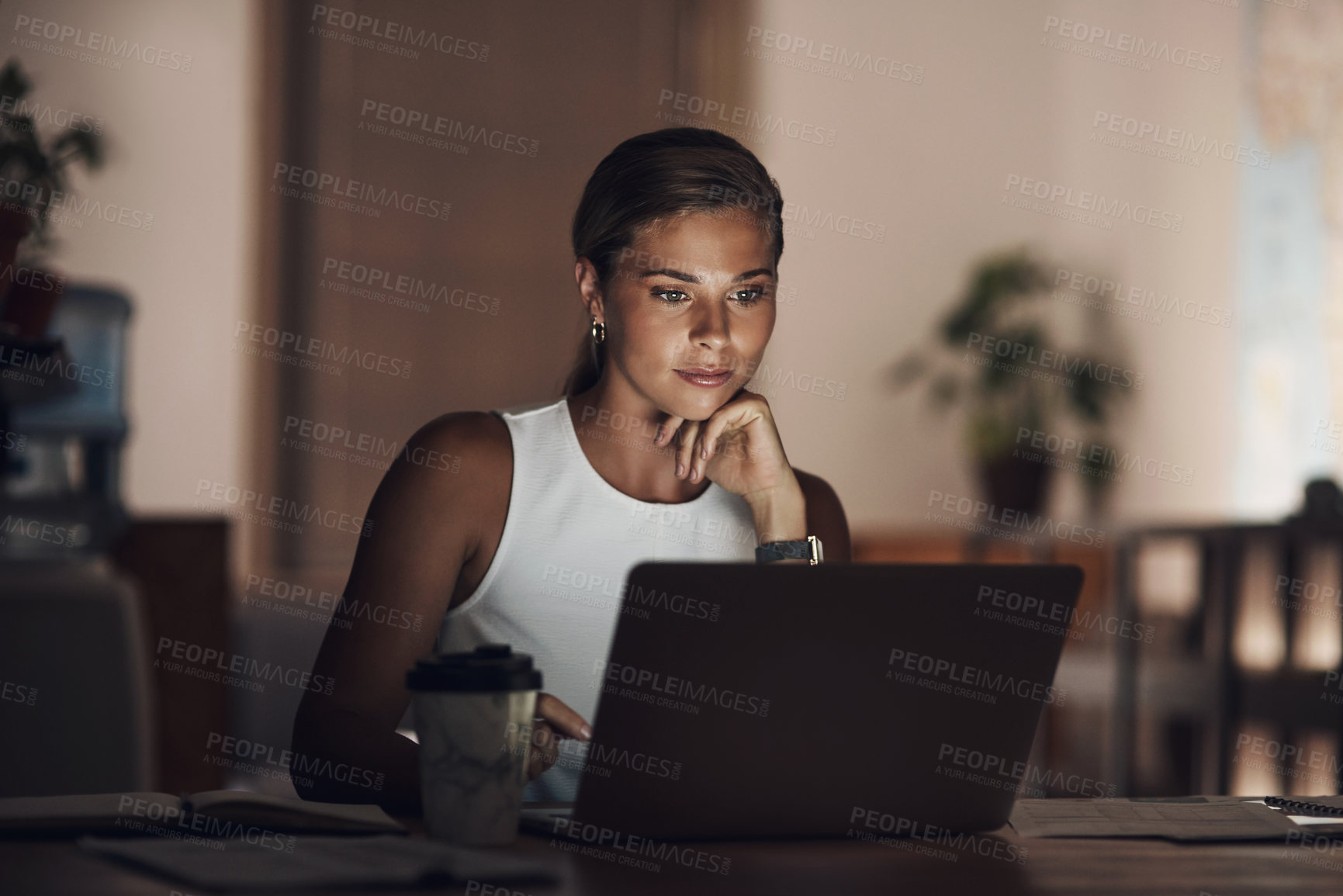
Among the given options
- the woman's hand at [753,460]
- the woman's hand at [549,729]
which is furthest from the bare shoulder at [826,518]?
the woman's hand at [549,729]

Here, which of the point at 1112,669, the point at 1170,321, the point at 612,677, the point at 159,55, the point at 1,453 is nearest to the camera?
the point at 612,677

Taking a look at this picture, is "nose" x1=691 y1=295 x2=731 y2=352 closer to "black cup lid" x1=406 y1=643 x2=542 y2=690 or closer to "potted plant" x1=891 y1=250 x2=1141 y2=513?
"black cup lid" x1=406 y1=643 x2=542 y2=690

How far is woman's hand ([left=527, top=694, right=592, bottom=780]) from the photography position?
1114mm

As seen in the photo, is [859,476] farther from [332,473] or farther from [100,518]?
[100,518]

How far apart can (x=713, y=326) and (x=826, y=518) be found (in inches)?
12.8

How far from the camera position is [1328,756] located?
10.0ft

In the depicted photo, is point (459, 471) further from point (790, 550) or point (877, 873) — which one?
point (877, 873)

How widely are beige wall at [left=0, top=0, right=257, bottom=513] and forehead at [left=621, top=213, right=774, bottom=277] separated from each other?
132 inches

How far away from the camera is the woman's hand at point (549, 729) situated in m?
1.11

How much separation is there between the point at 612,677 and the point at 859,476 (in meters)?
4.24

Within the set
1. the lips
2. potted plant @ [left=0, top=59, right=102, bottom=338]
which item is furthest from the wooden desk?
potted plant @ [left=0, top=59, right=102, bottom=338]

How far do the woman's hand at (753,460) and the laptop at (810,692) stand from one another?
57 centimetres

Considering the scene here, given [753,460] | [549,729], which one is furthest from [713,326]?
[549,729]

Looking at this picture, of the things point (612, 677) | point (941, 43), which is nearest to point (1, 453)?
point (612, 677)
